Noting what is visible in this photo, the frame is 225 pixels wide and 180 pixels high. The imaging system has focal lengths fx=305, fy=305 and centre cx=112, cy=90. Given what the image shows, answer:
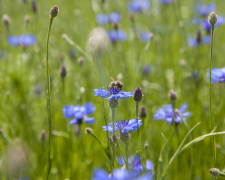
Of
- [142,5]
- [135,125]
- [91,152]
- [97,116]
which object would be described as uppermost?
[142,5]

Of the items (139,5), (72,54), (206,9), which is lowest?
(72,54)

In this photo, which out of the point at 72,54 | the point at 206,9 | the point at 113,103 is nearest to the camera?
the point at 113,103

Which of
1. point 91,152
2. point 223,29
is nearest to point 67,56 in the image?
point 91,152

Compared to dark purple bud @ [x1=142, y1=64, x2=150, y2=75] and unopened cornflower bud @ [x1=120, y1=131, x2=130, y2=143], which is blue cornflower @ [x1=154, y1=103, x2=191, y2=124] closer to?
unopened cornflower bud @ [x1=120, y1=131, x2=130, y2=143]

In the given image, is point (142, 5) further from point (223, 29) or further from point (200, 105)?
point (200, 105)

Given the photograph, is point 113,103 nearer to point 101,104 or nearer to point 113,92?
point 113,92

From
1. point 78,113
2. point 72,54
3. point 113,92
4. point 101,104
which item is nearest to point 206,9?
point 72,54

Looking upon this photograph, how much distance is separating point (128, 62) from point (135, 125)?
1.41m

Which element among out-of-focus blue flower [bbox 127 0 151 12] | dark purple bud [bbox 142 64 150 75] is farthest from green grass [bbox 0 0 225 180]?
out-of-focus blue flower [bbox 127 0 151 12]

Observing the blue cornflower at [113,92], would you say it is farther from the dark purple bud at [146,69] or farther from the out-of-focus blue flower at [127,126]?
the dark purple bud at [146,69]

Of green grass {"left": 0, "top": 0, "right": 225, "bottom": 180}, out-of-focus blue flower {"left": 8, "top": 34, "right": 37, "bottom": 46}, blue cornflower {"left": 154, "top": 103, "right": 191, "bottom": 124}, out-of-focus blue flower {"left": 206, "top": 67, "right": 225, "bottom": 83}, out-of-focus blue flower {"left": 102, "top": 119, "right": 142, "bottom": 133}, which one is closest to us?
out-of-focus blue flower {"left": 102, "top": 119, "right": 142, "bottom": 133}

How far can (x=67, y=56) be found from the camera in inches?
88.5

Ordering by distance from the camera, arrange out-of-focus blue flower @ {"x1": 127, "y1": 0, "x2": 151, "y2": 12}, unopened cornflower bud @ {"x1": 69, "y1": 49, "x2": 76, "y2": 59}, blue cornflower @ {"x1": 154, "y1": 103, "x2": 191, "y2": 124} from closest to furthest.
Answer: blue cornflower @ {"x1": 154, "y1": 103, "x2": 191, "y2": 124}
unopened cornflower bud @ {"x1": 69, "y1": 49, "x2": 76, "y2": 59}
out-of-focus blue flower @ {"x1": 127, "y1": 0, "x2": 151, "y2": 12}

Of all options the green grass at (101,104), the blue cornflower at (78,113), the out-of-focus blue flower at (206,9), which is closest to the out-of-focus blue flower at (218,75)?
the green grass at (101,104)
